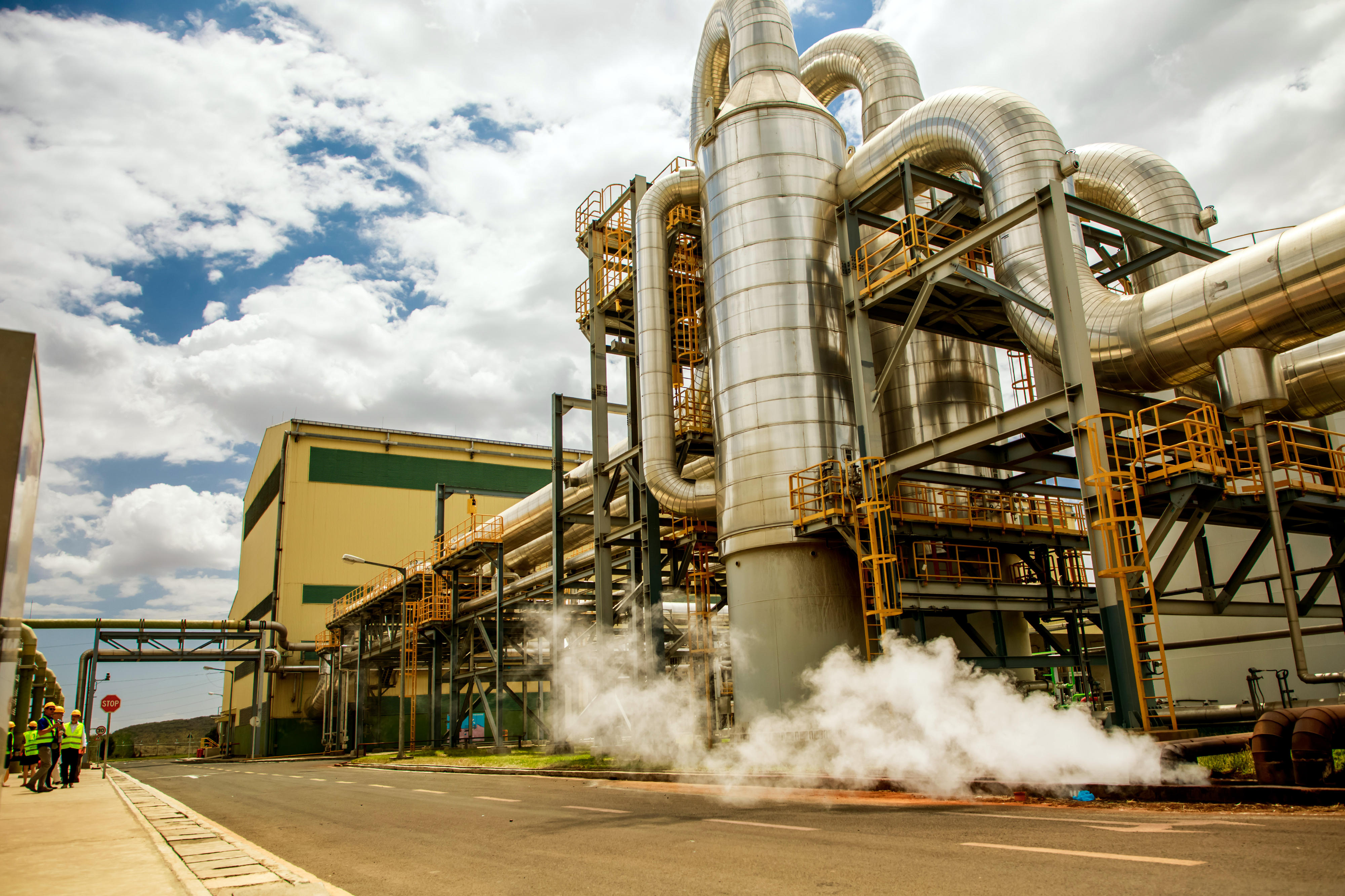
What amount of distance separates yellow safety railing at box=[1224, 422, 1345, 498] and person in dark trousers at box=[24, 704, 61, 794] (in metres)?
21.4

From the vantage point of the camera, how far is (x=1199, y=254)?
56.5 ft

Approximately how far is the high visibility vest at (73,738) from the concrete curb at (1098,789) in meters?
12.3

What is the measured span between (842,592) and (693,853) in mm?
11077

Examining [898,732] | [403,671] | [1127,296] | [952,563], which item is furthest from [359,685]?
[1127,296]

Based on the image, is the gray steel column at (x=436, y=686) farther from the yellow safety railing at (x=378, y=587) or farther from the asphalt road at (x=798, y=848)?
the asphalt road at (x=798, y=848)

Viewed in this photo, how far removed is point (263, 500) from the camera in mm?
63344

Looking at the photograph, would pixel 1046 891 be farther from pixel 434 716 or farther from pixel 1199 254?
pixel 434 716

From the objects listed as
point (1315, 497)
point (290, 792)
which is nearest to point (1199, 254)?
point (1315, 497)

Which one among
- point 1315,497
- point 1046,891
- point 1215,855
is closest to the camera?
point 1046,891

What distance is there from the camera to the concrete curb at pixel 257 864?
598 centimetres

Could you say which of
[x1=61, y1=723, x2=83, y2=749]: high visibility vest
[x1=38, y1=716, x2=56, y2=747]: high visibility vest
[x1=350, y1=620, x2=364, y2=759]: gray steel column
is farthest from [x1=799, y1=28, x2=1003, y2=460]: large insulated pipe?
[x1=350, y1=620, x2=364, y2=759]: gray steel column

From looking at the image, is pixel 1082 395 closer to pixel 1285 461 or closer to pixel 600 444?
pixel 1285 461

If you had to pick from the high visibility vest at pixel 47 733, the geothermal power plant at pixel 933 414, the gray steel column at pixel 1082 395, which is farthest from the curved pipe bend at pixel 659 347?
the high visibility vest at pixel 47 733

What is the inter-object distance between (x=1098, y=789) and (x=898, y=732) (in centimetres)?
445
